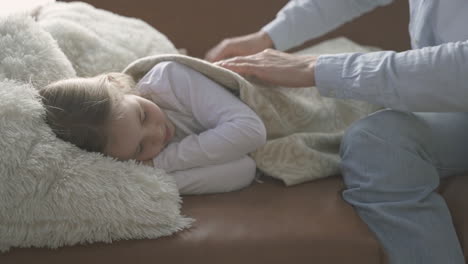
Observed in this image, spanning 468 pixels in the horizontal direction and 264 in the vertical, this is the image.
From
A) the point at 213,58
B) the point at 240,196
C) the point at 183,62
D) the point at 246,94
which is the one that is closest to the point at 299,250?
the point at 240,196

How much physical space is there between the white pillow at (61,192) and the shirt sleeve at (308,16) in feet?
1.96

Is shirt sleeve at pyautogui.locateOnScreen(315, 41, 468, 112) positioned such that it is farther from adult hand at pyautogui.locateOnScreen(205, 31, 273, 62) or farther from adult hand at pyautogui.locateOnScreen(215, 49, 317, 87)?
adult hand at pyautogui.locateOnScreen(205, 31, 273, 62)

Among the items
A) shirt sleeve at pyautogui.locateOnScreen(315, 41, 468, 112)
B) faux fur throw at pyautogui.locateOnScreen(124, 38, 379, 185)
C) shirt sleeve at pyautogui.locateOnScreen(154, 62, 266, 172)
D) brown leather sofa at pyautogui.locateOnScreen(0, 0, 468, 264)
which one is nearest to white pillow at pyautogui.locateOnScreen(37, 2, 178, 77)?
faux fur throw at pyautogui.locateOnScreen(124, 38, 379, 185)

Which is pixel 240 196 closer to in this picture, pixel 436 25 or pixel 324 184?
pixel 324 184

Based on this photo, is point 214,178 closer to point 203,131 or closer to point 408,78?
point 203,131

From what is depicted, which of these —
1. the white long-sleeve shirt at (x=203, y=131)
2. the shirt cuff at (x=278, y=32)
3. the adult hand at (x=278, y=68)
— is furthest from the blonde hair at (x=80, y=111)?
the shirt cuff at (x=278, y=32)

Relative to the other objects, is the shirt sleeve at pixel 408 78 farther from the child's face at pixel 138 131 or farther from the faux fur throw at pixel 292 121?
the child's face at pixel 138 131

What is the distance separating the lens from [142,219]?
33.9 inches

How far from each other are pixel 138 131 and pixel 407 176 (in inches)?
20.2

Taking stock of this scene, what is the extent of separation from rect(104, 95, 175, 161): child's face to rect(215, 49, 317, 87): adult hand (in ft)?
0.67

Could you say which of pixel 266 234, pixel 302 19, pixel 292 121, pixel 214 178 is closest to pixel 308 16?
pixel 302 19

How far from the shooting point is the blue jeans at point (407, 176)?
88 centimetres

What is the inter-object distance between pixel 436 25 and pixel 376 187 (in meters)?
0.38

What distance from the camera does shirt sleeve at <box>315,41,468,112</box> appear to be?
0.88 meters
